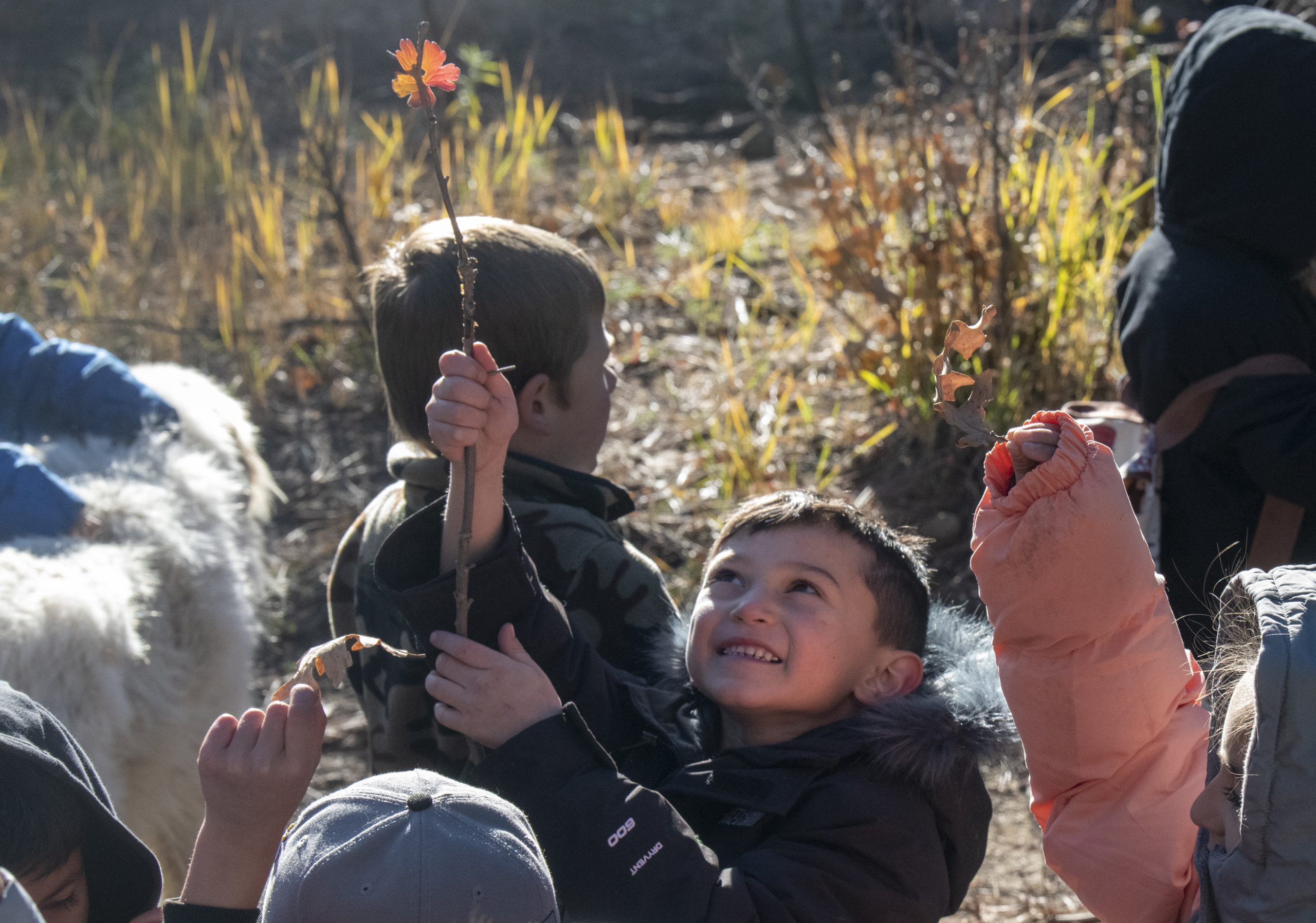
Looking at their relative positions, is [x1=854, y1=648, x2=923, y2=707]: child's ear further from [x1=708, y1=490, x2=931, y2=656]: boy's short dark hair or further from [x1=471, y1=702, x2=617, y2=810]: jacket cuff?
[x1=471, y1=702, x2=617, y2=810]: jacket cuff

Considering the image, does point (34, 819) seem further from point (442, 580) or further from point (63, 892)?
point (442, 580)

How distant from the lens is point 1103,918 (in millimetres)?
1502

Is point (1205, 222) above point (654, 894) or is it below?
above

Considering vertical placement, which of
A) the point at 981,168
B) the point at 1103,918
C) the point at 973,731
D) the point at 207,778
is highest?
the point at 981,168

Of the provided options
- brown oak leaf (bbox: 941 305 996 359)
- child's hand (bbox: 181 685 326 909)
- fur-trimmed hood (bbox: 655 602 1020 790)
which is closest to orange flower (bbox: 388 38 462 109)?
brown oak leaf (bbox: 941 305 996 359)

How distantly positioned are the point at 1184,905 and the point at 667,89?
889cm

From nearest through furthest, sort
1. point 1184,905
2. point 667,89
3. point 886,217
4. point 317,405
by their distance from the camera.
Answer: point 1184,905
point 886,217
point 317,405
point 667,89

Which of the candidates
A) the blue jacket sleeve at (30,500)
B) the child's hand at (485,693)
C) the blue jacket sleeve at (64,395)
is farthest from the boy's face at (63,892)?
the blue jacket sleeve at (64,395)

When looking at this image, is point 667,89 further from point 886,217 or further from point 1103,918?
point 1103,918

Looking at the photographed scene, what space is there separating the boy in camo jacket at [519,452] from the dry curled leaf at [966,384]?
0.83m

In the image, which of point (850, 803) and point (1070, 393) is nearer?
point (850, 803)

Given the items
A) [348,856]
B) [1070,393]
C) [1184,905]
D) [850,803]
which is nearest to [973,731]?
[850,803]

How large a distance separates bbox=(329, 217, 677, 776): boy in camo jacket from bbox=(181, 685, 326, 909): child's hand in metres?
0.50

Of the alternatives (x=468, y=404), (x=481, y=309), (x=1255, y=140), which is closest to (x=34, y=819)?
(x=468, y=404)
